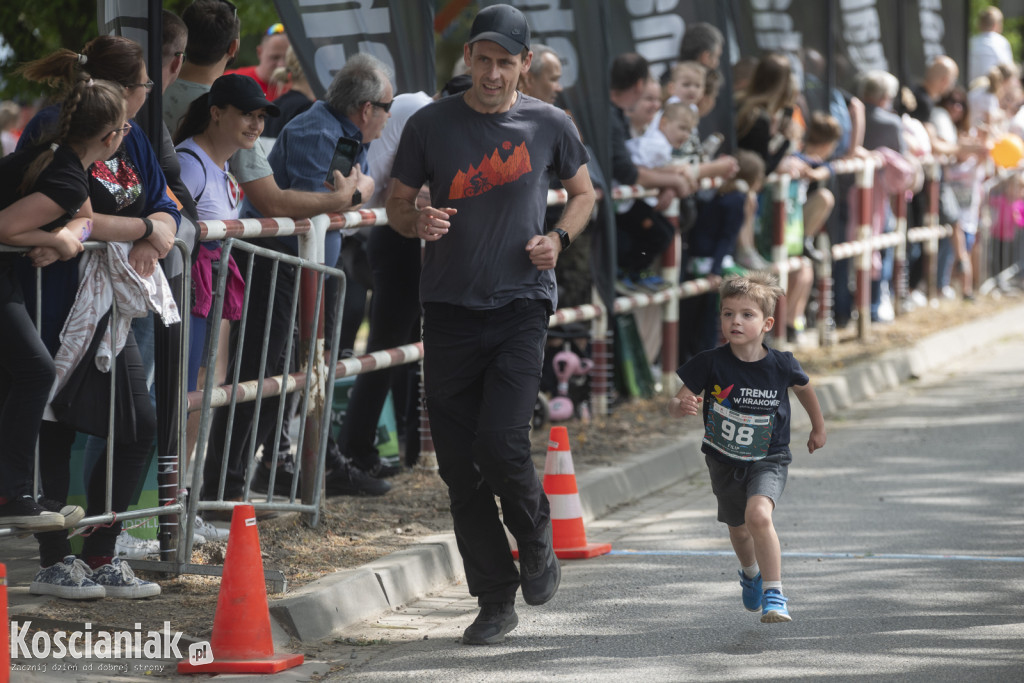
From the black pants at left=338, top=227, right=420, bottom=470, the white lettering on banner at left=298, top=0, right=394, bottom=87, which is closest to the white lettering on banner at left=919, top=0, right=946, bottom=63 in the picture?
the black pants at left=338, top=227, right=420, bottom=470

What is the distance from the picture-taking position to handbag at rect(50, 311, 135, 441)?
543cm

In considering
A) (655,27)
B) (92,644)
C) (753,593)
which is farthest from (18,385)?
(655,27)

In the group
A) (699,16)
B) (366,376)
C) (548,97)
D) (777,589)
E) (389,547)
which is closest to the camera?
(777,589)

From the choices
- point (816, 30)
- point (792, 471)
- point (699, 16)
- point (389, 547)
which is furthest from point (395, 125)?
point (816, 30)

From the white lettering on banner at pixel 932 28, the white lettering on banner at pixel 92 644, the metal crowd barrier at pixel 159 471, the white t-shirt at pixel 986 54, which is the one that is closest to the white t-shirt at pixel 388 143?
the metal crowd barrier at pixel 159 471

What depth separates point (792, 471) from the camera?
8859 mm

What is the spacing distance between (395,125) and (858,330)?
713cm

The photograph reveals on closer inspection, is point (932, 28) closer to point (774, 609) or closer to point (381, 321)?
point (381, 321)

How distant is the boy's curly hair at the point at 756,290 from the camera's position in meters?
5.61

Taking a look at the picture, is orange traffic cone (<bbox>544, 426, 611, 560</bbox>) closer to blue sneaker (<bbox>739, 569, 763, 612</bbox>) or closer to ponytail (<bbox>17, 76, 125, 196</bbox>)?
blue sneaker (<bbox>739, 569, 763, 612</bbox>)

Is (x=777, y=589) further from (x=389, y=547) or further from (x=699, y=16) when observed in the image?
(x=699, y=16)

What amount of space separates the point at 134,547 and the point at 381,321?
2066 mm

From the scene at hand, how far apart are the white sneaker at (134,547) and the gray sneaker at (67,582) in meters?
0.43

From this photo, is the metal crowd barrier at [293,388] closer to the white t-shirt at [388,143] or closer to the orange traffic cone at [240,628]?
the orange traffic cone at [240,628]
